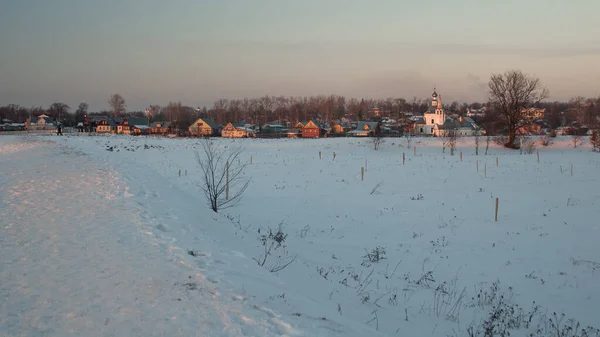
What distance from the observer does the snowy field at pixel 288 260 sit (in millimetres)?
5348

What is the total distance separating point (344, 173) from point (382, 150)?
25098 mm

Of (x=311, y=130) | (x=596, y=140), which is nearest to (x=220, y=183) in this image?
(x=596, y=140)

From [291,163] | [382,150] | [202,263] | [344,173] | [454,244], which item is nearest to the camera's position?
[202,263]

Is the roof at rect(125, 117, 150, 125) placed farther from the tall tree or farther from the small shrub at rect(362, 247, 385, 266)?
the small shrub at rect(362, 247, 385, 266)

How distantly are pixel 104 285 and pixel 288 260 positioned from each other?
4883 mm

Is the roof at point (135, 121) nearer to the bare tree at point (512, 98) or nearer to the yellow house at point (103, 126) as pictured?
the yellow house at point (103, 126)

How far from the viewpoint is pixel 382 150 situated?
53938mm

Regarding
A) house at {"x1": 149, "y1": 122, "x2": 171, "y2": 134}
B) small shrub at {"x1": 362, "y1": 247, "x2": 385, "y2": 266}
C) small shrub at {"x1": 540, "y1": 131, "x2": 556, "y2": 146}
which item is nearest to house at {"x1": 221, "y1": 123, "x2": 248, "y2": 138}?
house at {"x1": 149, "y1": 122, "x2": 171, "y2": 134}

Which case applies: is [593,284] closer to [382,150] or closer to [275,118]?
[382,150]

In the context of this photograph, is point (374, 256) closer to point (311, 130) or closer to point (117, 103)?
point (311, 130)

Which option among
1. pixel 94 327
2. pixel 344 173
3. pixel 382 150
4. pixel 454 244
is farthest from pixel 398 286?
pixel 382 150

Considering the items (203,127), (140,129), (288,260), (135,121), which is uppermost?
(135,121)

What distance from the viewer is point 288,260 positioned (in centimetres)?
996

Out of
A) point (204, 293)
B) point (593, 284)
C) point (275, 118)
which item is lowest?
point (593, 284)
